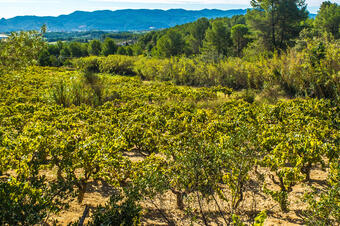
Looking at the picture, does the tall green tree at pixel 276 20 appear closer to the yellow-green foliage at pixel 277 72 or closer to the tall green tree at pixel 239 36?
the tall green tree at pixel 239 36

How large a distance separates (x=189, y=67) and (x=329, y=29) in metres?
21.7

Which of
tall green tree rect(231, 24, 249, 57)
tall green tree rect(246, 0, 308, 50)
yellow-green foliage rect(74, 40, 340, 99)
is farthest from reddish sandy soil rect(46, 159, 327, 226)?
tall green tree rect(231, 24, 249, 57)

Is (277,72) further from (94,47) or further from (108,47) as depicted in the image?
(94,47)

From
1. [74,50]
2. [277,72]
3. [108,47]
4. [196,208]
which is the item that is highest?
[108,47]

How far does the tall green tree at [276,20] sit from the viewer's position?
73.1ft

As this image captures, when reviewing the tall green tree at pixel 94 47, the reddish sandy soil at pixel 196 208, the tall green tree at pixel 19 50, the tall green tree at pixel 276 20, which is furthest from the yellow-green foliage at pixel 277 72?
the tall green tree at pixel 94 47

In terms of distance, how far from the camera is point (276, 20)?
23.0 meters

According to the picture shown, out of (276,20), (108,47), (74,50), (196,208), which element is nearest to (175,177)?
(196,208)

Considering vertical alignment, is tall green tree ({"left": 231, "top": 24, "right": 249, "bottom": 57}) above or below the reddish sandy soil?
above

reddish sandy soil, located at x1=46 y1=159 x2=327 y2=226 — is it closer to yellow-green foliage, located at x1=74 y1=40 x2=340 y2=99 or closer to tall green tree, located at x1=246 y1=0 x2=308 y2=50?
yellow-green foliage, located at x1=74 y1=40 x2=340 y2=99

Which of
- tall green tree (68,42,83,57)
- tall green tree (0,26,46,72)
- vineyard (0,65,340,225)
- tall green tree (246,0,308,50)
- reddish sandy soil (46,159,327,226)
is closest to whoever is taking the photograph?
vineyard (0,65,340,225)

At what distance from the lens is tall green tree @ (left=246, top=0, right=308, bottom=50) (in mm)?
22281

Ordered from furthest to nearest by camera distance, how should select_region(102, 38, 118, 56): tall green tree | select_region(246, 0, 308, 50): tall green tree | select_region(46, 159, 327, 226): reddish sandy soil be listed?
select_region(102, 38, 118, 56): tall green tree → select_region(246, 0, 308, 50): tall green tree → select_region(46, 159, 327, 226): reddish sandy soil

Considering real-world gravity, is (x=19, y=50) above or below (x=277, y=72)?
above
